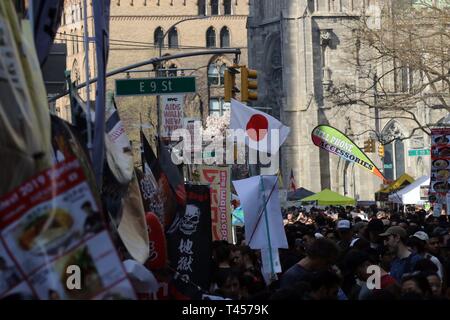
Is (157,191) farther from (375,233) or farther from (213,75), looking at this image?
(213,75)

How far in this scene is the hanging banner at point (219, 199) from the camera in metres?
19.3

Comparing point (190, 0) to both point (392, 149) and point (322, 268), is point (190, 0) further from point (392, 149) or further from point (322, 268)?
point (322, 268)

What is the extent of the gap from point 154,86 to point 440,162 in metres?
5.37

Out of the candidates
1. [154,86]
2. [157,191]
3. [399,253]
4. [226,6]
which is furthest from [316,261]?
[226,6]

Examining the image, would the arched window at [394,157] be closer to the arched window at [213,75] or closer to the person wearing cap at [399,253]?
the arched window at [213,75]

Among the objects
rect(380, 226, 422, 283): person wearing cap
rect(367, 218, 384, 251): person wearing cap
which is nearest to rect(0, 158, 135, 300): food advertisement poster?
rect(380, 226, 422, 283): person wearing cap

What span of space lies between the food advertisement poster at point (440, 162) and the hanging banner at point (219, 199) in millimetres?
5295

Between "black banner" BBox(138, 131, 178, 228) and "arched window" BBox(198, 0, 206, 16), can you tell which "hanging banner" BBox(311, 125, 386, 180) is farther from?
"arched window" BBox(198, 0, 206, 16)

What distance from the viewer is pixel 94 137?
24.7ft

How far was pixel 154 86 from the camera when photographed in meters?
24.5

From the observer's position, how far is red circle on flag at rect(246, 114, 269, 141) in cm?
2061

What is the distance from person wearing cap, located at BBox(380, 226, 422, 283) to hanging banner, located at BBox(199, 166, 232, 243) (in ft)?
17.6

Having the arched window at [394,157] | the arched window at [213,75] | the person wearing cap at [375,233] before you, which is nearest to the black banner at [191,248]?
the person wearing cap at [375,233]
